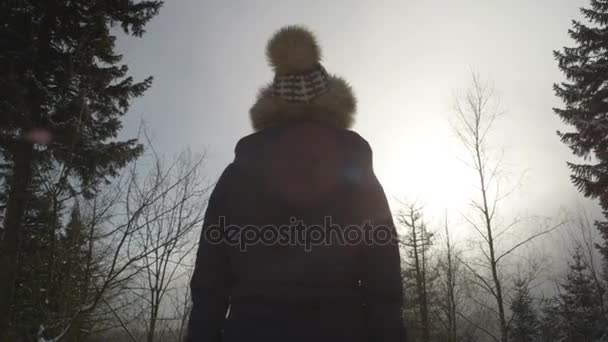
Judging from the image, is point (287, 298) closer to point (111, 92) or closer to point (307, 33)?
point (307, 33)

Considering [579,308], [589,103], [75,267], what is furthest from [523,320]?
[75,267]

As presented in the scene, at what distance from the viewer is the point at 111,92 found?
30.8 feet

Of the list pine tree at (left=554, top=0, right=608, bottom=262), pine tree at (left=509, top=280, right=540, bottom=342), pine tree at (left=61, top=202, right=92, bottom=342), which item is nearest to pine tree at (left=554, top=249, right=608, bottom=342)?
pine tree at (left=509, top=280, right=540, bottom=342)

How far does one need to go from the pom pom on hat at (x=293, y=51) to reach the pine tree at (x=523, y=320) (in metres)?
26.5

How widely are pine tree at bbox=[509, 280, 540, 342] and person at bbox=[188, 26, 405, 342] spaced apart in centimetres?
2646

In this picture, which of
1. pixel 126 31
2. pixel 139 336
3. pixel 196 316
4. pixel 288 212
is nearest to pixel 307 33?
pixel 288 212

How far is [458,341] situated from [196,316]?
950 inches

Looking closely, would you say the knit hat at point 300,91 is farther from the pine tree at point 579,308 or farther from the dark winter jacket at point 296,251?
the pine tree at point 579,308

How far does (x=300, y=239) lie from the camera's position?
4.61 ft

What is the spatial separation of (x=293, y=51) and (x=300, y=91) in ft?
1.00

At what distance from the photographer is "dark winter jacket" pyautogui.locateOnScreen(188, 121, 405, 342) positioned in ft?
4.28

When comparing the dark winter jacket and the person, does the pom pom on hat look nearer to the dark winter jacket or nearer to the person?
the person

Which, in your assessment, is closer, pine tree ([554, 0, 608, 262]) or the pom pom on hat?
the pom pom on hat

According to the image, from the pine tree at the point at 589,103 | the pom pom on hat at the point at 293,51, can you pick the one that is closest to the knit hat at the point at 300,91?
the pom pom on hat at the point at 293,51
